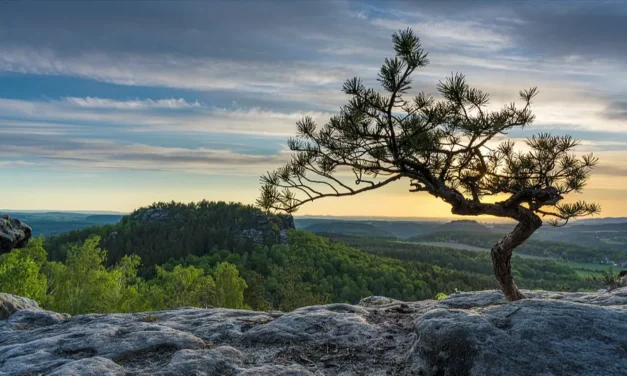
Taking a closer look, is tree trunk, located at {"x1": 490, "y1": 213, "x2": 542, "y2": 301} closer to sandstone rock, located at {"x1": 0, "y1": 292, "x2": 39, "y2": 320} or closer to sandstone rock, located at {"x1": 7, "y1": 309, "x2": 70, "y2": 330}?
sandstone rock, located at {"x1": 7, "y1": 309, "x2": 70, "y2": 330}

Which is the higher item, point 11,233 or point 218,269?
point 11,233

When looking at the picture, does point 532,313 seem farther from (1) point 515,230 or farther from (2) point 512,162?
(2) point 512,162

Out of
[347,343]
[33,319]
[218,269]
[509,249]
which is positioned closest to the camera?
[347,343]

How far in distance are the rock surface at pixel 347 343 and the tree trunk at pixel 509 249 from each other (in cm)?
210

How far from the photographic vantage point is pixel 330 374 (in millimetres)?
7355

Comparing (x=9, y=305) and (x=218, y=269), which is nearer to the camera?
(x=9, y=305)

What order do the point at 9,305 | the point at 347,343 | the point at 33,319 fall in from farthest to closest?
the point at 9,305
the point at 33,319
the point at 347,343

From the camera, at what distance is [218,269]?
229ft

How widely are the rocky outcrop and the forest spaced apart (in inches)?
363

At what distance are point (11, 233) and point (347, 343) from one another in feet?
60.7

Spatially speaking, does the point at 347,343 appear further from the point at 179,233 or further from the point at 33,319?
the point at 179,233

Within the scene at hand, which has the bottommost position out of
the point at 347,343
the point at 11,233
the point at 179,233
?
the point at 179,233

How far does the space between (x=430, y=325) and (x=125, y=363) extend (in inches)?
216

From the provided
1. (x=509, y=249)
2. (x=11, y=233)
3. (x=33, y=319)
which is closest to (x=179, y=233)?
(x=11, y=233)
